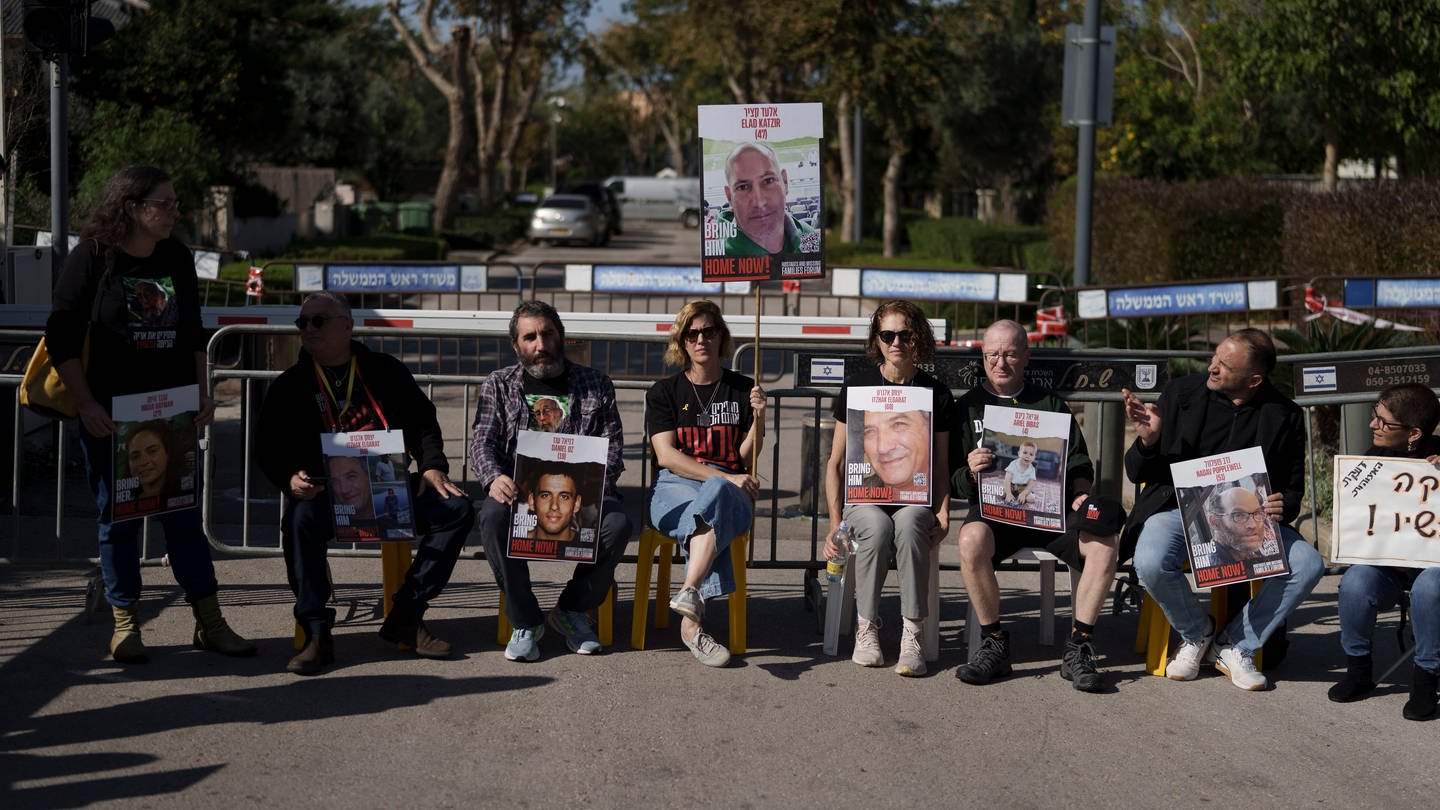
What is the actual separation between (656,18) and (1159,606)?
46.1 m

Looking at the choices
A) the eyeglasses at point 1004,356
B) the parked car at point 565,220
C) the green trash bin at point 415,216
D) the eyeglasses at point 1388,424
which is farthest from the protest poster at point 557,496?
the green trash bin at point 415,216

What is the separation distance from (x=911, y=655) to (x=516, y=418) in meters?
1.85

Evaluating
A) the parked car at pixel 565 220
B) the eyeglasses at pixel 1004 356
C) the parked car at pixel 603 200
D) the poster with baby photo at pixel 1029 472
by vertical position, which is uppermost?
the parked car at pixel 603 200

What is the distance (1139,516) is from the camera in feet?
21.1

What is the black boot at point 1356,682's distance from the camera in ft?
19.6

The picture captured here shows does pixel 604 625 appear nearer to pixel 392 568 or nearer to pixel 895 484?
pixel 392 568

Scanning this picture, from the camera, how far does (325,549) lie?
20.4ft

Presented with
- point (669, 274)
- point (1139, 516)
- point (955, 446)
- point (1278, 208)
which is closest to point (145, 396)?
point (955, 446)

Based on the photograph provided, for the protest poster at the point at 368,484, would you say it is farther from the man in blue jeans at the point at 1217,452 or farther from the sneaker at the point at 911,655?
the man in blue jeans at the point at 1217,452

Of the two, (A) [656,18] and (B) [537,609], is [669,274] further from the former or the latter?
(A) [656,18]

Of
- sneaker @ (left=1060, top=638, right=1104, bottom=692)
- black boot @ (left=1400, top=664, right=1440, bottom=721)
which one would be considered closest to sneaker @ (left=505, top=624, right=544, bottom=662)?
sneaker @ (left=1060, top=638, right=1104, bottom=692)

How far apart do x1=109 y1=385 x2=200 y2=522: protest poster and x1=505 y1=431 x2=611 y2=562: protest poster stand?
128cm

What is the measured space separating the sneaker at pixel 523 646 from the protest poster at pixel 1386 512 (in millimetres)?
3156

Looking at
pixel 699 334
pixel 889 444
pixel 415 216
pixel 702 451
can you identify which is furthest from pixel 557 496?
pixel 415 216
